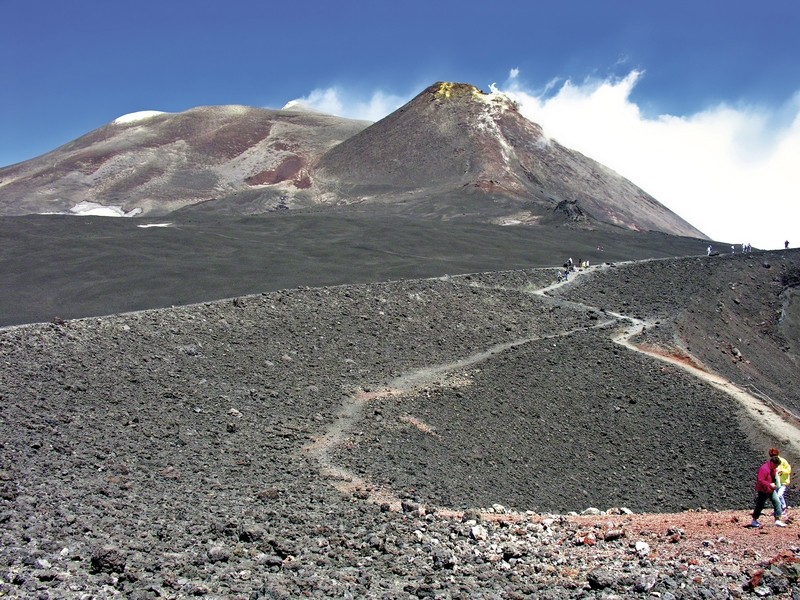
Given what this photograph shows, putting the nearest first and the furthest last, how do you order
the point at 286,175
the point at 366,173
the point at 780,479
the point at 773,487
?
1. the point at 773,487
2. the point at 780,479
3. the point at 366,173
4. the point at 286,175

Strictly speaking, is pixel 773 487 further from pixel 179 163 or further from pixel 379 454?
pixel 179 163

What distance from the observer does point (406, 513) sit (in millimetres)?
10867

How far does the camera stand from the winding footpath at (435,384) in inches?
525

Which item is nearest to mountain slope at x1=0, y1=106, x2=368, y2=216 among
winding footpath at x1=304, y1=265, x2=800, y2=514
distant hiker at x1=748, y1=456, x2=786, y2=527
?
winding footpath at x1=304, y1=265, x2=800, y2=514

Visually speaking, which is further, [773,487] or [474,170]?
[474,170]

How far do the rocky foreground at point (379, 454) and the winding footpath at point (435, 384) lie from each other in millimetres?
124

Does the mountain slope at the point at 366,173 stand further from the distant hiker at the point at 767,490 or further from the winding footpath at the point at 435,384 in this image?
the distant hiker at the point at 767,490

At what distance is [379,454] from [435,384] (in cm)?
616

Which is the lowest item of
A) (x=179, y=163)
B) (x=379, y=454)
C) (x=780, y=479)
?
(x=379, y=454)

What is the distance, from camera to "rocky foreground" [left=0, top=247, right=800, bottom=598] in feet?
27.5

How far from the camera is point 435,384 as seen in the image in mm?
21438

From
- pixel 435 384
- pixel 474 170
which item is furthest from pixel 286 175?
pixel 435 384

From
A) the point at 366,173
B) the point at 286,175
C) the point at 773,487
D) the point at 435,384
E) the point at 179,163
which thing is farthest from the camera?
the point at 179,163

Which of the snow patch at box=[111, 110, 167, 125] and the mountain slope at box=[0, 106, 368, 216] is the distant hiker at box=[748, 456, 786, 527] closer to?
the mountain slope at box=[0, 106, 368, 216]
